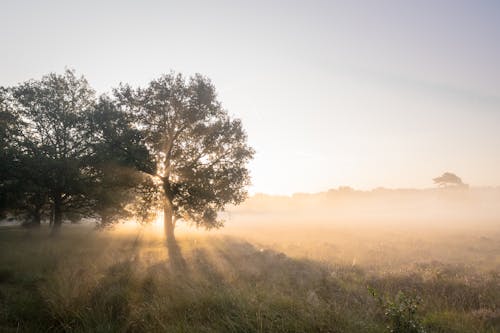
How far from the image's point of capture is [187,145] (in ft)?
72.5

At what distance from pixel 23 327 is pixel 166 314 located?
3.04m

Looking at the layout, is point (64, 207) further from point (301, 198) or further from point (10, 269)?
point (301, 198)

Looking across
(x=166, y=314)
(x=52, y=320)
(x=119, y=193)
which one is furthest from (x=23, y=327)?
(x=119, y=193)

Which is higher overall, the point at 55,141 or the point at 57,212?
the point at 55,141

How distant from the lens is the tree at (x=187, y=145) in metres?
21.3

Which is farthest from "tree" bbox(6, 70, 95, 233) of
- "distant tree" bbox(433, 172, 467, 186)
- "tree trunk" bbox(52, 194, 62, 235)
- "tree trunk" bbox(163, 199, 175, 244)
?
"distant tree" bbox(433, 172, 467, 186)

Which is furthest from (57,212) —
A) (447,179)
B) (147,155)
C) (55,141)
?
(447,179)

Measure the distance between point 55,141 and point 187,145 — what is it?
11.7m

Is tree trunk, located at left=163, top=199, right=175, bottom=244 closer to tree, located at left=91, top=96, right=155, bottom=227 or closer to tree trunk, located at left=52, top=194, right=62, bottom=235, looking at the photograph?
tree, located at left=91, top=96, right=155, bottom=227

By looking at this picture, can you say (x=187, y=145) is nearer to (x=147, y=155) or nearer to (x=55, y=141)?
(x=147, y=155)

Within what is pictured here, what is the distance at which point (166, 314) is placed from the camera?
20.3ft

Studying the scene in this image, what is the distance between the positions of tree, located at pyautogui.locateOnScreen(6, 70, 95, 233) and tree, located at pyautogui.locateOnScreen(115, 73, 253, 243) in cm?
548

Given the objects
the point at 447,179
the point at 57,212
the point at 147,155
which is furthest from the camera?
the point at 447,179

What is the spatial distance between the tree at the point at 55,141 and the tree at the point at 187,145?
5.48 metres
